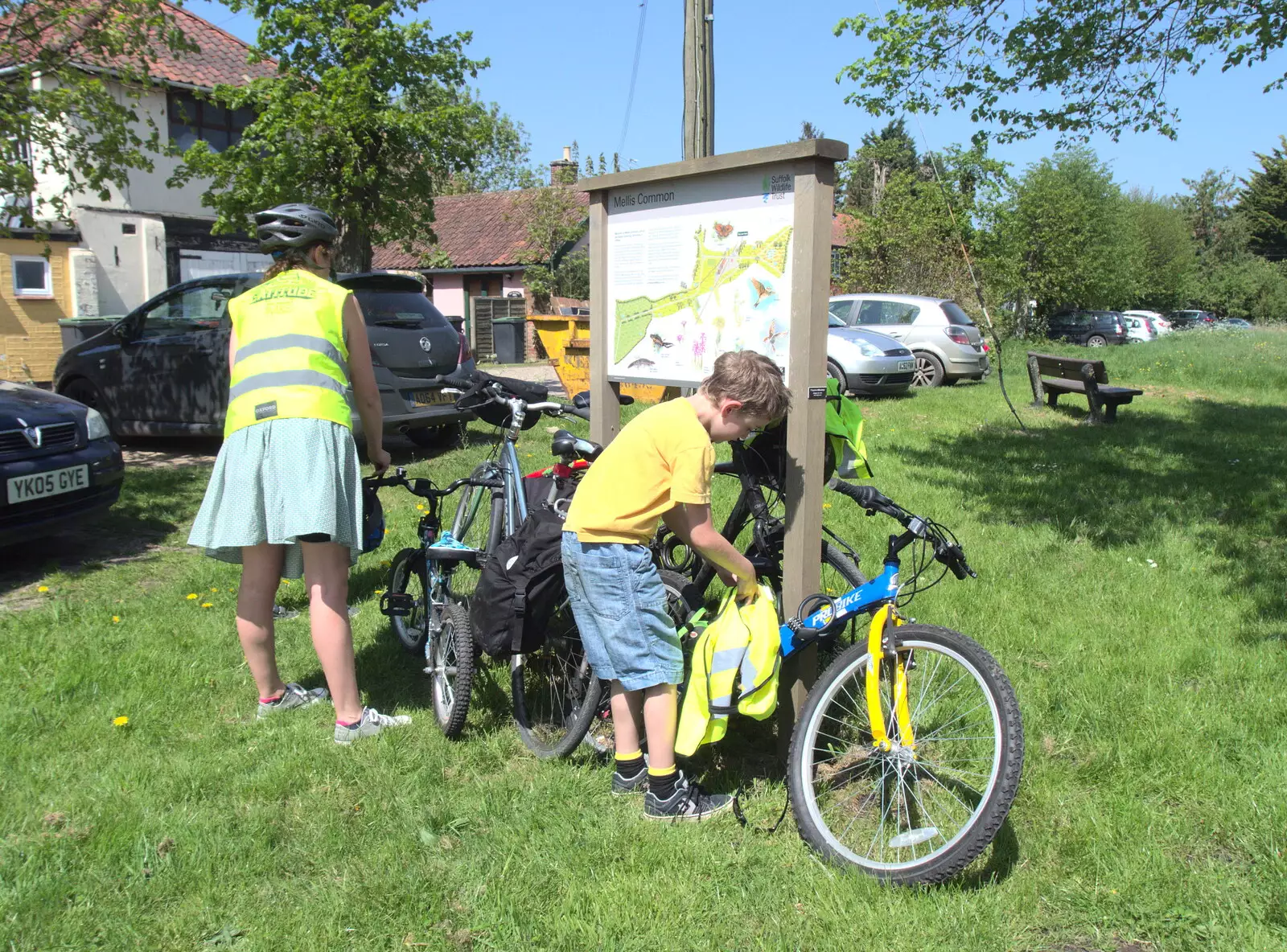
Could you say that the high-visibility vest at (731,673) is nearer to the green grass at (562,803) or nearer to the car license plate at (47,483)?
the green grass at (562,803)

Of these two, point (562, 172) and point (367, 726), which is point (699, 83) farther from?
point (562, 172)

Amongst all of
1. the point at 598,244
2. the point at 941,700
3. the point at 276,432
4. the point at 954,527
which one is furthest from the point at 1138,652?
the point at 276,432

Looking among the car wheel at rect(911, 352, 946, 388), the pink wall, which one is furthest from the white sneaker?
the pink wall

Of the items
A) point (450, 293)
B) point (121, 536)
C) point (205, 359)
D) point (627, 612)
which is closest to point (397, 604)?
point (627, 612)

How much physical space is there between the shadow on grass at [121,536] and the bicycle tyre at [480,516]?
302 cm

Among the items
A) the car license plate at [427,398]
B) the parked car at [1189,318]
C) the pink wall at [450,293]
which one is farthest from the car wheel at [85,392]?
the parked car at [1189,318]

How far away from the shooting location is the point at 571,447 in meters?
4.05

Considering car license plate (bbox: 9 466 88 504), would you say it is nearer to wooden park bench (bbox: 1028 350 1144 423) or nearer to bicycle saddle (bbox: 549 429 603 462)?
bicycle saddle (bbox: 549 429 603 462)

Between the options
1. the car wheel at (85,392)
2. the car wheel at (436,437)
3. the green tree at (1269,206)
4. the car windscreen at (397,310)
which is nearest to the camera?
the car windscreen at (397,310)

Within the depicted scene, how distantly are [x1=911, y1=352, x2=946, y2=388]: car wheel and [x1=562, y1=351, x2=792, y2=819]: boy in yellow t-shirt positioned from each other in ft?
47.8

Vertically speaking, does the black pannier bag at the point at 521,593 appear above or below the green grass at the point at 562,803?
above

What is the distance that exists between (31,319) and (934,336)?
16998 mm

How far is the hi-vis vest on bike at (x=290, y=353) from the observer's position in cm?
364

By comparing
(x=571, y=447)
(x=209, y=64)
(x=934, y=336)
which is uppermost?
(x=209, y=64)
